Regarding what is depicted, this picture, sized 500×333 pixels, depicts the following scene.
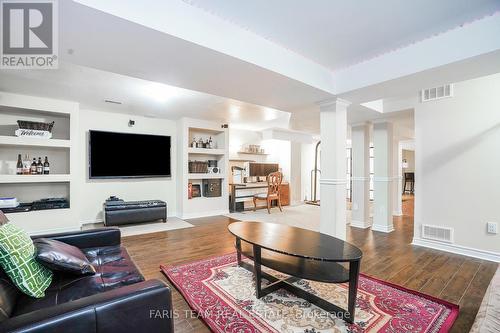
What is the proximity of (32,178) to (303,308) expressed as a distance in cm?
452

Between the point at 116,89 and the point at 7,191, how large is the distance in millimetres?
2713

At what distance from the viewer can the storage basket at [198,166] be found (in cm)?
579

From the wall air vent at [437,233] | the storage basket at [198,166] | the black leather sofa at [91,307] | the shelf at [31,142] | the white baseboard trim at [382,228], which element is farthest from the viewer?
the storage basket at [198,166]

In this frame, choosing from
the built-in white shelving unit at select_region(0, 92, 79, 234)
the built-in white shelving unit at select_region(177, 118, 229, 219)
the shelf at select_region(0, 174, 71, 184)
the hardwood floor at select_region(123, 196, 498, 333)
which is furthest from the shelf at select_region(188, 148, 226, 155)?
the shelf at select_region(0, 174, 71, 184)

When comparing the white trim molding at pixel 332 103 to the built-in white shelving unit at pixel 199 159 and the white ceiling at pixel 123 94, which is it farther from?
the built-in white shelving unit at pixel 199 159

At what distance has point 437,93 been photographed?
3.53 metres

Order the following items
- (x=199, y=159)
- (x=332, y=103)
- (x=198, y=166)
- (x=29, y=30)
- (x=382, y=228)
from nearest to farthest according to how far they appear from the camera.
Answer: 1. (x=29, y=30)
2. (x=332, y=103)
3. (x=382, y=228)
4. (x=198, y=166)
5. (x=199, y=159)

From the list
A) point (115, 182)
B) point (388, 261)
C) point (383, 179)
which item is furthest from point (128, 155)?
point (383, 179)

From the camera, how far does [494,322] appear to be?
1155 millimetres

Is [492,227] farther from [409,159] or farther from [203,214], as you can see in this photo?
[409,159]

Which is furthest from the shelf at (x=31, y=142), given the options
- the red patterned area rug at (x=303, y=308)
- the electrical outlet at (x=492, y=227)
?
the electrical outlet at (x=492, y=227)

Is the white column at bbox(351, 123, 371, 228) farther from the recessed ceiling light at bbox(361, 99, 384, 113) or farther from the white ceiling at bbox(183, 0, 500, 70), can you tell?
the white ceiling at bbox(183, 0, 500, 70)

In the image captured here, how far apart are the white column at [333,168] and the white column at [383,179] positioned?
1.94 m

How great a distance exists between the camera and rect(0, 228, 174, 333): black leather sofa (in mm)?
934
